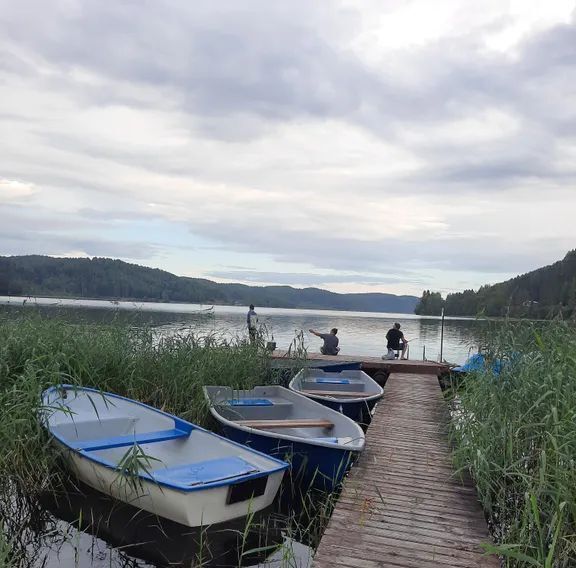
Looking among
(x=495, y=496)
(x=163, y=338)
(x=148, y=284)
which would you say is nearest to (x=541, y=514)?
(x=495, y=496)

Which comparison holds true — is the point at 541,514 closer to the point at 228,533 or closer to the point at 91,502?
the point at 228,533

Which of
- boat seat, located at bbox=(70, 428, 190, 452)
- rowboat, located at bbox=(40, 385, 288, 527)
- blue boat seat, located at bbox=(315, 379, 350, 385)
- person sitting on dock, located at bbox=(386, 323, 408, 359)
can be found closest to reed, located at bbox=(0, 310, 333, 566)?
rowboat, located at bbox=(40, 385, 288, 527)

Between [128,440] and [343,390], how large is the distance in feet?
18.5

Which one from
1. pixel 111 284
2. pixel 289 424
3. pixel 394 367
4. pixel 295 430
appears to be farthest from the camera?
pixel 111 284

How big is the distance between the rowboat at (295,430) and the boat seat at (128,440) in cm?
77

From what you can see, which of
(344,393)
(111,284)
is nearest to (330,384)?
(344,393)

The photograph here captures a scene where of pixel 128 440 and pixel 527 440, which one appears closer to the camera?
pixel 527 440

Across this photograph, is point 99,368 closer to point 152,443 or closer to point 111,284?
point 152,443

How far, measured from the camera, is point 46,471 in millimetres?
5918

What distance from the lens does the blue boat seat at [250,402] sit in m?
8.30

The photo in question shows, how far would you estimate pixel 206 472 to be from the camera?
5.45 m

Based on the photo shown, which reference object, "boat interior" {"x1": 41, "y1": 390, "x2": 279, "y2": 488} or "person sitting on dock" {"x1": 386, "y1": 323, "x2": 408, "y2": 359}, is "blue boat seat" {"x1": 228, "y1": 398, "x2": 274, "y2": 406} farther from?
"person sitting on dock" {"x1": 386, "y1": 323, "x2": 408, "y2": 359}

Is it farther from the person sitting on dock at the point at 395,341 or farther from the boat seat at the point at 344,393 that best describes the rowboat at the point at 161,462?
the person sitting on dock at the point at 395,341

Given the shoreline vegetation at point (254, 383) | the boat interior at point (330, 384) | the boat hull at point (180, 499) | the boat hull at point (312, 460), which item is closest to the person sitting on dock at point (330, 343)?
the boat interior at point (330, 384)
